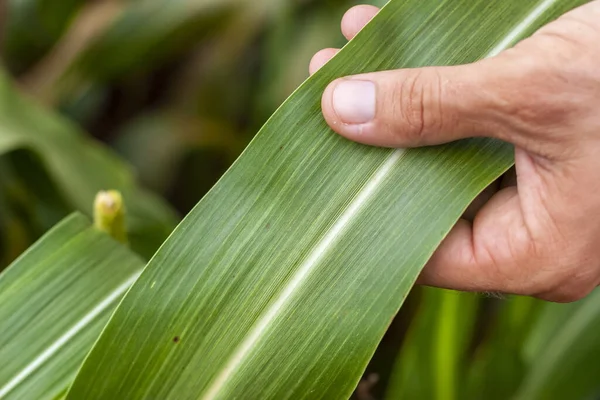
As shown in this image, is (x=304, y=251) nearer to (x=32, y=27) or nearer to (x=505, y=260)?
(x=505, y=260)

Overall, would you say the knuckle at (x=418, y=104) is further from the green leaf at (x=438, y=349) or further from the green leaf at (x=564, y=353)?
the green leaf at (x=564, y=353)

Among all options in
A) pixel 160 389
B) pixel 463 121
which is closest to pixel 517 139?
pixel 463 121

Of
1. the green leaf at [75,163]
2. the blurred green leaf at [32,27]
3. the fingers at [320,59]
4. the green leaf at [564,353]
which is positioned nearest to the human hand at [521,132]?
the fingers at [320,59]

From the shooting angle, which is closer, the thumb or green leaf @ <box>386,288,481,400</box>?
the thumb

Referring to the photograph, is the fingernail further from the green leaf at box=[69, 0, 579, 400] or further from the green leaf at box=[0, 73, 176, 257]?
the green leaf at box=[0, 73, 176, 257]

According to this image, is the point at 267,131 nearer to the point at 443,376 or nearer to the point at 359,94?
the point at 359,94

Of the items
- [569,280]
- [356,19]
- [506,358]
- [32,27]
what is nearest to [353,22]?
[356,19]

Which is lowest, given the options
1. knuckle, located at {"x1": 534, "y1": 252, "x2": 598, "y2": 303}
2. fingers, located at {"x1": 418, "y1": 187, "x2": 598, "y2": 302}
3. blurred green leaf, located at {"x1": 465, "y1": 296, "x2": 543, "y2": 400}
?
→ blurred green leaf, located at {"x1": 465, "y1": 296, "x2": 543, "y2": 400}

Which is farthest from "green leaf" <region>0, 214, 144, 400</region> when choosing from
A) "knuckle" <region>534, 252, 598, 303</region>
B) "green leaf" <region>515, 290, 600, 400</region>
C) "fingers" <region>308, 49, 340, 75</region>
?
"green leaf" <region>515, 290, 600, 400</region>
